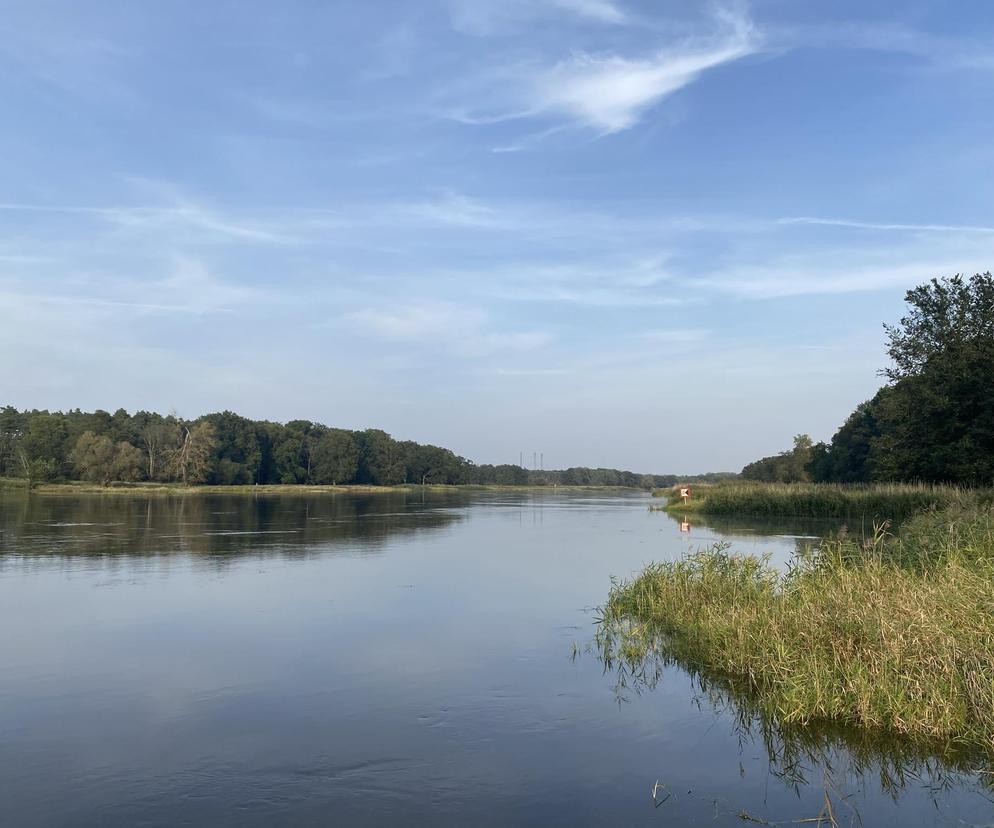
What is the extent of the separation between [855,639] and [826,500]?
127ft

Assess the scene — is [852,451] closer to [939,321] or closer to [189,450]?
[939,321]

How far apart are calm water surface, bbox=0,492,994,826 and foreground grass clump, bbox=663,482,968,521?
83.5ft

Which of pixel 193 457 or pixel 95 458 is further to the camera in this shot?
pixel 193 457

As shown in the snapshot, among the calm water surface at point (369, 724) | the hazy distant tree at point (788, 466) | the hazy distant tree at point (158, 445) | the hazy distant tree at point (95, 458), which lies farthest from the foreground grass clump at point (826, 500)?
the hazy distant tree at point (158, 445)

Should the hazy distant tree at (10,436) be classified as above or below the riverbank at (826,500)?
above

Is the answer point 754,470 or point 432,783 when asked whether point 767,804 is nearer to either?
point 432,783

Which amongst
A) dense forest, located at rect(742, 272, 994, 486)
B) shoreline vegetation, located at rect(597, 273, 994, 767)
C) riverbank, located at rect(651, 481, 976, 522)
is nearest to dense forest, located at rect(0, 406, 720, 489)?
riverbank, located at rect(651, 481, 976, 522)

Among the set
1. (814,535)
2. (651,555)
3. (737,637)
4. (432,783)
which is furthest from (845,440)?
(432,783)

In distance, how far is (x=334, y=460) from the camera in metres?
142

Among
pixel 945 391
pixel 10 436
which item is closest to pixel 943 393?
pixel 945 391

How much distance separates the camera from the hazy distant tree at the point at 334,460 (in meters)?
141

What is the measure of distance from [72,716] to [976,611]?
38.5 feet

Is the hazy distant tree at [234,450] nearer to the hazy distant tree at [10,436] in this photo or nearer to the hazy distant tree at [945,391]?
the hazy distant tree at [10,436]

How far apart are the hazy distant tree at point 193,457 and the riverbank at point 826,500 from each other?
79.0 m
